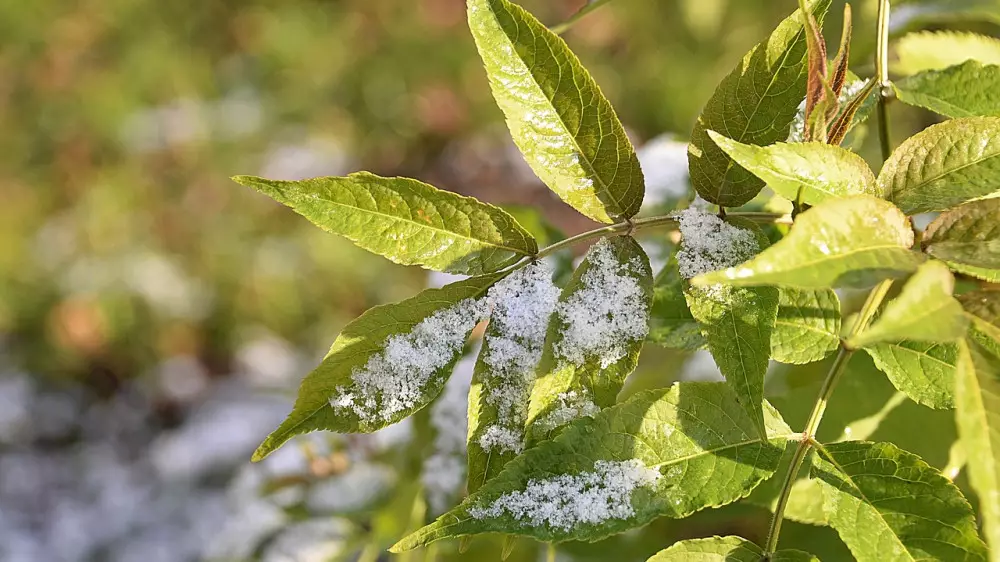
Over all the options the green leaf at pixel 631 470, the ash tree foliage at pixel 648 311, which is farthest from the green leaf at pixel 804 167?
the green leaf at pixel 631 470

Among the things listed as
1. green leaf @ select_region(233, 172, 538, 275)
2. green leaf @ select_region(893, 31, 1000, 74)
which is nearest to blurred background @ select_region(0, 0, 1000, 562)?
green leaf @ select_region(893, 31, 1000, 74)

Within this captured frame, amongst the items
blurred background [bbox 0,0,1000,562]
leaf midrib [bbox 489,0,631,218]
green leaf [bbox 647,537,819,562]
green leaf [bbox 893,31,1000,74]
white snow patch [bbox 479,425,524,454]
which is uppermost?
blurred background [bbox 0,0,1000,562]

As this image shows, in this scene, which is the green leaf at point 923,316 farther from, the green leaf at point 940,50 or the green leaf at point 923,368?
the green leaf at point 940,50

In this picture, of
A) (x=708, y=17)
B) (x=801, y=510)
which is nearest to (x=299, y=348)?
(x=708, y=17)

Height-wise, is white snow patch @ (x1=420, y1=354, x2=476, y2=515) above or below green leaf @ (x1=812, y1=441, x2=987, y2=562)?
above

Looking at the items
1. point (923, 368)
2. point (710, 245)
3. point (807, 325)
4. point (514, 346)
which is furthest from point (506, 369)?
point (923, 368)

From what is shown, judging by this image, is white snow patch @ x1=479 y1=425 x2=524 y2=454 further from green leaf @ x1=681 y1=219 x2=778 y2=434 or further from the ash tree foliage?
green leaf @ x1=681 y1=219 x2=778 y2=434

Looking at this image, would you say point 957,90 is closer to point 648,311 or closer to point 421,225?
point 648,311
